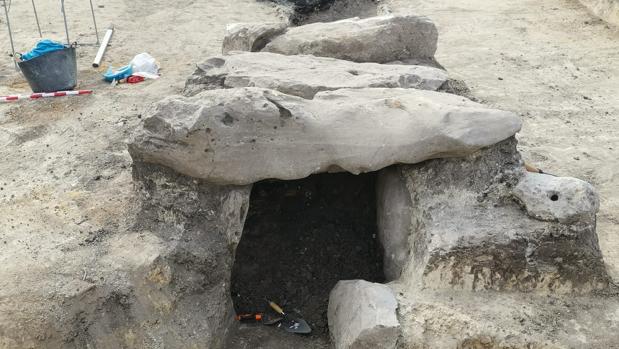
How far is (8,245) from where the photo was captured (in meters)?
3.85

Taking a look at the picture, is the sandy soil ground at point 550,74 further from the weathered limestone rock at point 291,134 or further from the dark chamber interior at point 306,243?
the dark chamber interior at point 306,243

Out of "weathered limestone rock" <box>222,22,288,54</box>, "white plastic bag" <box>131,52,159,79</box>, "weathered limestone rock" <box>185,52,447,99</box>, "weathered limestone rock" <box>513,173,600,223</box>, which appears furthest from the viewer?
"white plastic bag" <box>131,52,159,79</box>

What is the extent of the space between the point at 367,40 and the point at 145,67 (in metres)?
3.10

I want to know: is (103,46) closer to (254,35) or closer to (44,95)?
(44,95)

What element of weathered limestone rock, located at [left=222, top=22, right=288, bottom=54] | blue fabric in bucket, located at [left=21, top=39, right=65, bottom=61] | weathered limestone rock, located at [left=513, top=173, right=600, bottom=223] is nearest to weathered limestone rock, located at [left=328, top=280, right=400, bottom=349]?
weathered limestone rock, located at [left=513, top=173, right=600, bottom=223]

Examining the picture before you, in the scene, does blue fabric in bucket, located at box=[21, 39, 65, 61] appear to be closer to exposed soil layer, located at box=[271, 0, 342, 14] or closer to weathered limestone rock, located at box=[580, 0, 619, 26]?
exposed soil layer, located at box=[271, 0, 342, 14]

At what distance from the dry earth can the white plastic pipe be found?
0.12 metres

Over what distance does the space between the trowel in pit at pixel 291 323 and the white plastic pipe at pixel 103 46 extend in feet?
16.1

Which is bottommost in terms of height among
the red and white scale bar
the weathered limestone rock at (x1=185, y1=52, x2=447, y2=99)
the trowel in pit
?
the trowel in pit

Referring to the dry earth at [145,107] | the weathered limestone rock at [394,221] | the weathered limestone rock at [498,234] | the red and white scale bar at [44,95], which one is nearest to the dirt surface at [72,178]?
the dry earth at [145,107]

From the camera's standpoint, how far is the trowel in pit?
4.19 metres

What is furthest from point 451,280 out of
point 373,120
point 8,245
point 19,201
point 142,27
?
point 142,27

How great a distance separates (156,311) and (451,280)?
1718mm

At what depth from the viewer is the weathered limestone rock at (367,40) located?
573 centimetres
